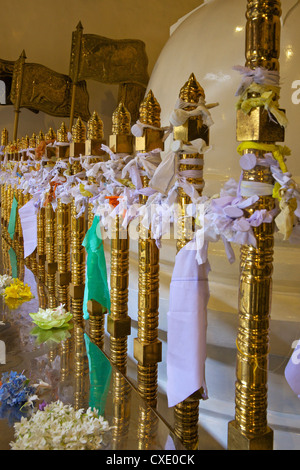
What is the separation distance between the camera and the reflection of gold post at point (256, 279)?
2.36 feet

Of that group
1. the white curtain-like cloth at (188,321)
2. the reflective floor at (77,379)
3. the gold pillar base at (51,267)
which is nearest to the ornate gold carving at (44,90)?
the gold pillar base at (51,267)

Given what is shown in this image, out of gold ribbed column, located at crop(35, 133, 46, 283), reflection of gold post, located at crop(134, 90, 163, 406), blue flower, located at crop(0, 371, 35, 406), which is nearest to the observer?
blue flower, located at crop(0, 371, 35, 406)

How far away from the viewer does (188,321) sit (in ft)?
2.82

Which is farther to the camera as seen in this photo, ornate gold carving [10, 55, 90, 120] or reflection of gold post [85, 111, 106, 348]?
ornate gold carving [10, 55, 90, 120]

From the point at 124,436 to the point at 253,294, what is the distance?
0.35m

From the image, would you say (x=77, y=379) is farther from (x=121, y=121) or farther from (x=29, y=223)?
(x=29, y=223)

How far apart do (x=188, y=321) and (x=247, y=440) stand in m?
0.22

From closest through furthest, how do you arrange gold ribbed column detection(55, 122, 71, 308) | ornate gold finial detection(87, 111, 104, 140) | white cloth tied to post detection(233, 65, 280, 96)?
white cloth tied to post detection(233, 65, 280, 96) → ornate gold finial detection(87, 111, 104, 140) → gold ribbed column detection(55, 122, 71, 308)

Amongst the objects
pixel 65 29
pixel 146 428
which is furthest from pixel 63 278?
pixel 65 29

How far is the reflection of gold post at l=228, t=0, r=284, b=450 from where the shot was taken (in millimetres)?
721

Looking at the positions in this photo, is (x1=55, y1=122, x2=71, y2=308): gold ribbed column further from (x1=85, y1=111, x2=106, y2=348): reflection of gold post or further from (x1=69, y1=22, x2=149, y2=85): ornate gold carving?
(x1=69, y1=22, x2=149, y2=85): ornate gold carving

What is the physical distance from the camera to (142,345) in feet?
3.59

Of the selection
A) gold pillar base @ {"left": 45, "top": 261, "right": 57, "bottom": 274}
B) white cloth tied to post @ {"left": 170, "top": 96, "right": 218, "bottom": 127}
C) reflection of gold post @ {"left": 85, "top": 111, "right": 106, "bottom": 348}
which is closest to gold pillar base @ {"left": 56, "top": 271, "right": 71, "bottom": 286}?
gold pillar base @ {"left": 45, "top": 261, "right": 57, "bottom": 274}
